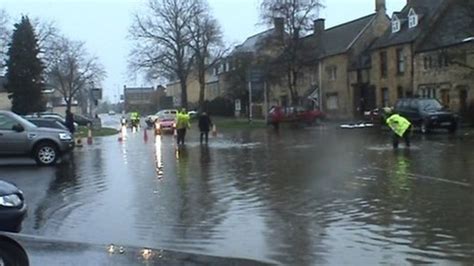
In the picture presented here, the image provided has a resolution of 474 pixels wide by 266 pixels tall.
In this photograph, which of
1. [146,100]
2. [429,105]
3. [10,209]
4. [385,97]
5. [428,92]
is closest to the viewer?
[10,209]

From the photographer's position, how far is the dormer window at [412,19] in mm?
55875

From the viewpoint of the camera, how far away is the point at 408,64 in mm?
54938

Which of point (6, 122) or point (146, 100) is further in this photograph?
point (146, 100)

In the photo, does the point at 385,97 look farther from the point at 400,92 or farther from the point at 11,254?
the point at 11,254

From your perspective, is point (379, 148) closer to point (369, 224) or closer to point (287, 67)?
point (369, 224)

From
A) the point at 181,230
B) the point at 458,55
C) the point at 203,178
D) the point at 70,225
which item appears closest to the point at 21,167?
the point at 203,178

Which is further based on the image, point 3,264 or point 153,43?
point 153,43

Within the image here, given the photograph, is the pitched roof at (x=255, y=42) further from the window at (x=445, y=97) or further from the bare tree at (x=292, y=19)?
the window at (x=445, y=97)

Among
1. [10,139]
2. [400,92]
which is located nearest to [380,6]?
[400,92]

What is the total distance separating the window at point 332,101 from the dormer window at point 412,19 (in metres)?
12.8

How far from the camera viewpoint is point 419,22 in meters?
55.5

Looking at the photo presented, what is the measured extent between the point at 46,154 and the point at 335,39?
52528mm

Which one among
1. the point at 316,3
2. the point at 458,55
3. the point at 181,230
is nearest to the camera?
the point at 181,230

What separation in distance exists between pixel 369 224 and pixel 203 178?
7.39 meters
